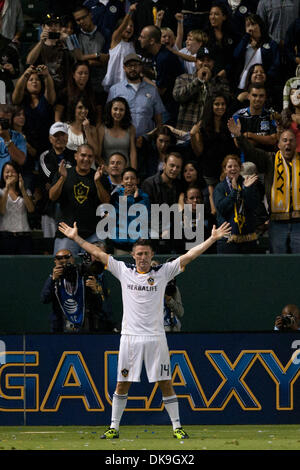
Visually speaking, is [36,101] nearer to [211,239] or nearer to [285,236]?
[285,236]

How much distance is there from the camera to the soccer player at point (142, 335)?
10.2 m

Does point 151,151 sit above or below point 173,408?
above

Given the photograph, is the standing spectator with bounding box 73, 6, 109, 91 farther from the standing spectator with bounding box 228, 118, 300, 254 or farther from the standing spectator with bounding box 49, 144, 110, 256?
the standing spectator with bounding box 228, 118, 300, 254

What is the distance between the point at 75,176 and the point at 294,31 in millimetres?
4723

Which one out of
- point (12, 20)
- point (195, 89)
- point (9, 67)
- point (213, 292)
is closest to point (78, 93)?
point (9, 67)

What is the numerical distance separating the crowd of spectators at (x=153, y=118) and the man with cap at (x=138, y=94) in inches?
0.7

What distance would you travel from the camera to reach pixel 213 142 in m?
13.8

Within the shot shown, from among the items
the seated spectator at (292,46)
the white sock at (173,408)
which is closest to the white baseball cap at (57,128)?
the seated spectator at (292,46)

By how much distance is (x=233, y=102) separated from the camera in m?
14.1

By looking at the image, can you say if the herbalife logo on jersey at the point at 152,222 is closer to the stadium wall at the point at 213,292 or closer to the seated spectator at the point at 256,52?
the stadium wall at the point at 213,292

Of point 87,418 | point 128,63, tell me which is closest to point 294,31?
point 128,63

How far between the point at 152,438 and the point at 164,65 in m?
6.66

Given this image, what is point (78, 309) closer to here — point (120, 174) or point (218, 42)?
point (120, 174)

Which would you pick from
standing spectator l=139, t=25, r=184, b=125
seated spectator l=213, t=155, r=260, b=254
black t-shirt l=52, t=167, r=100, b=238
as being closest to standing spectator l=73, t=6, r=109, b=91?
standing spectator l=139, t=25, r=184, b=125
